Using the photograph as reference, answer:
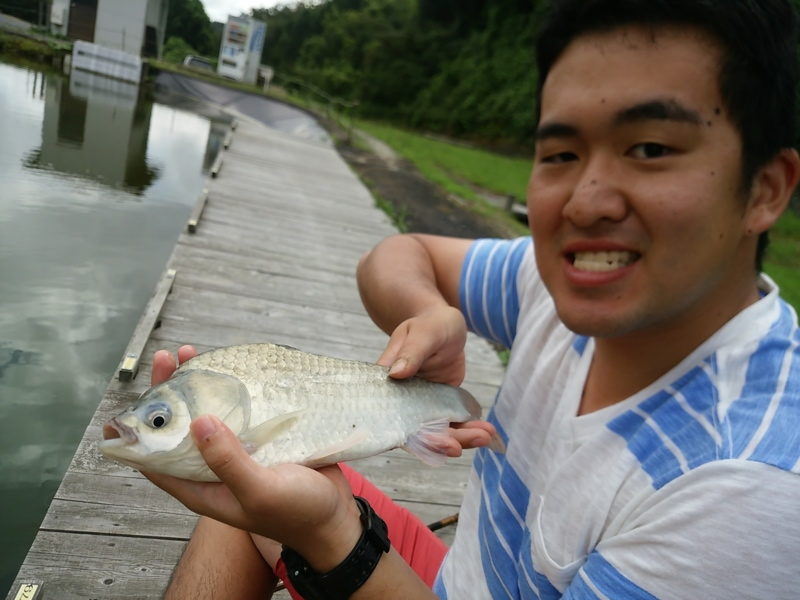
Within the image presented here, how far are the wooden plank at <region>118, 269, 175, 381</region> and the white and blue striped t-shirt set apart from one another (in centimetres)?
246

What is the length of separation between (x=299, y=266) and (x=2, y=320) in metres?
2.92

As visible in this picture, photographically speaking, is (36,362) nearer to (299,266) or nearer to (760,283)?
(299,266)

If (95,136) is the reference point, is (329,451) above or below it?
above

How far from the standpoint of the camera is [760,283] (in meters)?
1.54

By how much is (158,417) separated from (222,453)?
25cm

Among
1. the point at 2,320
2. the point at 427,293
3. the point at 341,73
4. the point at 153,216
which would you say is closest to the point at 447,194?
the point at 153,216

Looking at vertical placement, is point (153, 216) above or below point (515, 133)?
below

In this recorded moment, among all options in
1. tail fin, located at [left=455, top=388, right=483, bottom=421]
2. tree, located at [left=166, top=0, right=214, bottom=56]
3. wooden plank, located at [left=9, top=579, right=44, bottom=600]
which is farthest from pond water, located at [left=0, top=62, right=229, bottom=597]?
tree, located at [left=166, top=0, right=214, bottom=56]

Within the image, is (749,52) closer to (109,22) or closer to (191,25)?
(109,22)

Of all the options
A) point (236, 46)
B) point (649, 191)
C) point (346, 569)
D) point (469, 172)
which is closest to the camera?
point (649, 191)

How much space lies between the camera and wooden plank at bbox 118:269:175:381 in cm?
349

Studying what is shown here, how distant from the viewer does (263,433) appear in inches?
59.0

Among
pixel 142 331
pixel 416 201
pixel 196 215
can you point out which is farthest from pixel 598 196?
pixel 416 201

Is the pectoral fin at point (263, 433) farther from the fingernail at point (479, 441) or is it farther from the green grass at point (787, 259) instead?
the green grass at point (787, 259)
